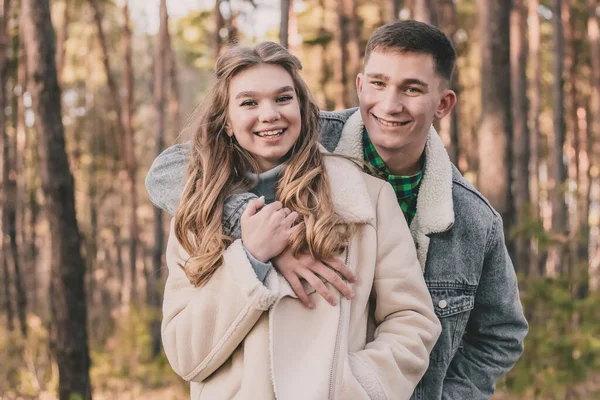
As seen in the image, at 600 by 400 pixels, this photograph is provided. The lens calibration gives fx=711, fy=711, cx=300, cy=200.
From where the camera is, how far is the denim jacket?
8.64 feet

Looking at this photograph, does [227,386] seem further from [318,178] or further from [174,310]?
[318,178]

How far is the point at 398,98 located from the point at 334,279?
75cm

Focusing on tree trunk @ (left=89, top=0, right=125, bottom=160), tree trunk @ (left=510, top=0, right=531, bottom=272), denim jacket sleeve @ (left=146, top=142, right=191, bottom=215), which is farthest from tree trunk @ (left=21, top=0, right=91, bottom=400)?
tree trunk @ (left=89, top=0, right=125, bottom=160)

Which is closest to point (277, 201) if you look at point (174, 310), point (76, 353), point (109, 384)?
point (174, 310)

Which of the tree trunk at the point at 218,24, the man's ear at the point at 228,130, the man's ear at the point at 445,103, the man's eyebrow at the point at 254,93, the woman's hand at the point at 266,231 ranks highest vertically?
the tree trunk at the point at 218,24

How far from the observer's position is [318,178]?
241 cm

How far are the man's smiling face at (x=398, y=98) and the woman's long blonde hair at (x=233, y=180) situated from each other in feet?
0.75

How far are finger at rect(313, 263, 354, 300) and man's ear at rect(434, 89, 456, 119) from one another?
860 mm

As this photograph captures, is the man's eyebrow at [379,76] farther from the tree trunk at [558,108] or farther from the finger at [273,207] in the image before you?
the tree trunk at [558,108]

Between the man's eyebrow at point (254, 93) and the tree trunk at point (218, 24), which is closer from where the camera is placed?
the man's eyebrow at point (254, 93)

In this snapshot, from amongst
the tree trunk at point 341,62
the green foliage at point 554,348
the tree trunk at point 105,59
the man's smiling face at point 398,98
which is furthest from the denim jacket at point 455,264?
the tree trunk at point 105,59

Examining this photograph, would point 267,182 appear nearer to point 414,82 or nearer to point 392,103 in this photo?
point 392,103

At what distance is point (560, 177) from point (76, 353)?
30.3ft

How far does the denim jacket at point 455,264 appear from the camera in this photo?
8.64ft
